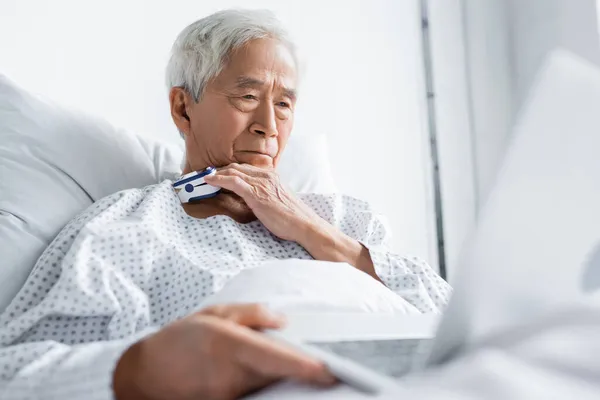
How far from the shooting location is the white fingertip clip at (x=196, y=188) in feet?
4.04

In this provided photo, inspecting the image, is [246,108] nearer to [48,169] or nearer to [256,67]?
[256,67]

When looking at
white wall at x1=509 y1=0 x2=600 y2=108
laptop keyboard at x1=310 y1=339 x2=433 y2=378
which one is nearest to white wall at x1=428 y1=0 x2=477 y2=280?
white wall at x1=509 y1=0 x2=600 y2=108

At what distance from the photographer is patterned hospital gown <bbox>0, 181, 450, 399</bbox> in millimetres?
694

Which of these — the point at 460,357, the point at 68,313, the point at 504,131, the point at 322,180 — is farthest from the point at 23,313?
the point at 504,131

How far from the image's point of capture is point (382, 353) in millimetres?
546

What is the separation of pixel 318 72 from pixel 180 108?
27.7 inches

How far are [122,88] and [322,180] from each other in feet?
1.83

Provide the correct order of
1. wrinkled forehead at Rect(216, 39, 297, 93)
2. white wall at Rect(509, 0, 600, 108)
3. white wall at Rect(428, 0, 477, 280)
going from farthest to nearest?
white wall at Rect(428, 0, 477, 280) < white wall at Rect(509, 0, 600, 108) < wrinkled forehead at Rect(216, 39, 297, 93)

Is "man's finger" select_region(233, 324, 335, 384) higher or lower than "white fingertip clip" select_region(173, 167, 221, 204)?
lower

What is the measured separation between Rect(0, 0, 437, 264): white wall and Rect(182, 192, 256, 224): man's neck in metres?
0.40

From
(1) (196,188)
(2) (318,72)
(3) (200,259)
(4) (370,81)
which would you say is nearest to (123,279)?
(3) (200,259)

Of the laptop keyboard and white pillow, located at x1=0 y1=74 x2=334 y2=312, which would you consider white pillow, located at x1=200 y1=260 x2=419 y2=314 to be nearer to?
the laptop keyboard

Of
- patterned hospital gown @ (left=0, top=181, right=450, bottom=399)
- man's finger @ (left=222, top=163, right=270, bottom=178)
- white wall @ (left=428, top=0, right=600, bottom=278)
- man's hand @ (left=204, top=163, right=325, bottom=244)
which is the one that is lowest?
patterned hospital gown @ (left=0, top=181, right=450, bottom=399)

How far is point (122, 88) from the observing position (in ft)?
5.35
